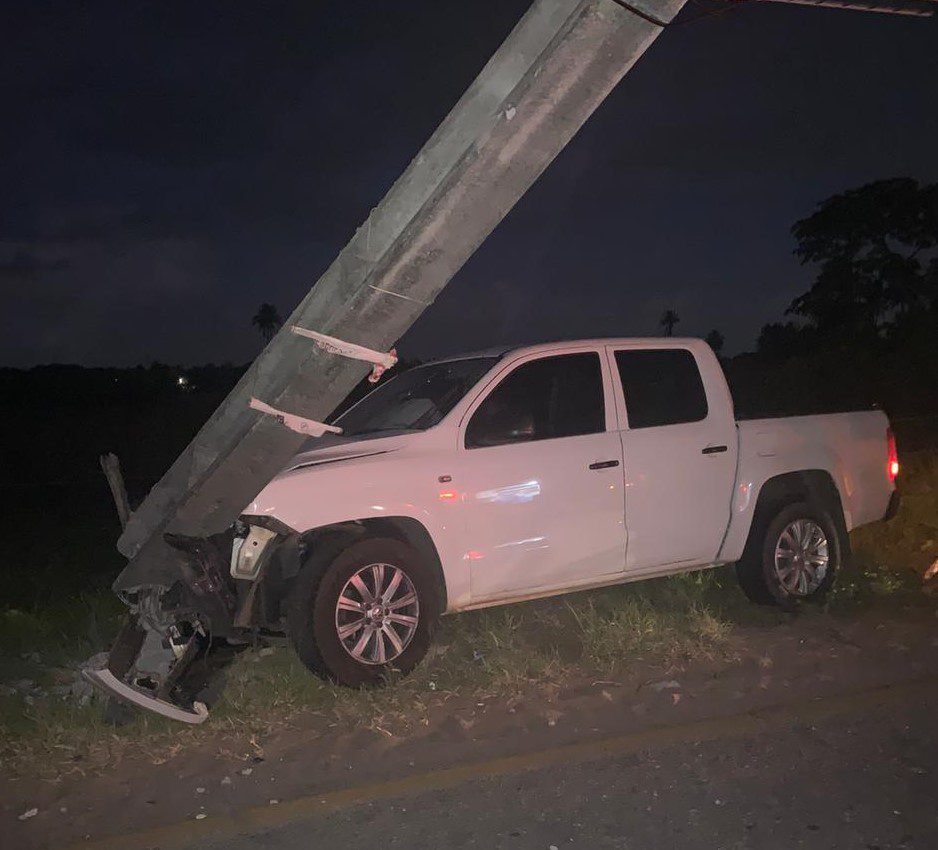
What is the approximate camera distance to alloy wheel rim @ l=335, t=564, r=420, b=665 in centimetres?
517

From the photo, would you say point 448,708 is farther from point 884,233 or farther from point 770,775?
point 884,233

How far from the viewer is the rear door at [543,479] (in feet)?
18.2

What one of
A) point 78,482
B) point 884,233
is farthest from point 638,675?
point 884,233

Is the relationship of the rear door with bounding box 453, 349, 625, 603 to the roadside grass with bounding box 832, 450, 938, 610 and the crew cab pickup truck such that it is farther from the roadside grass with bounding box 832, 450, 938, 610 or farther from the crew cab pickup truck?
the roadside grass with bounding box 832, 450, 938, 610

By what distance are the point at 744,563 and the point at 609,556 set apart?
1203 millimetres

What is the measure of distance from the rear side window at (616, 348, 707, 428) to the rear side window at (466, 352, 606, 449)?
0.76 ft

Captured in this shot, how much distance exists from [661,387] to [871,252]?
37.4m

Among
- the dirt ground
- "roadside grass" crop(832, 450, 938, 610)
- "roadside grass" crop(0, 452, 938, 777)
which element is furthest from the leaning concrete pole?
"roadside grass" crop(832, 450, 938, 610)

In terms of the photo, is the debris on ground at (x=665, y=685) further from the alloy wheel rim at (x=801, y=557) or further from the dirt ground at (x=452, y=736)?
the alloy wheel rim at (x=801, y=557)

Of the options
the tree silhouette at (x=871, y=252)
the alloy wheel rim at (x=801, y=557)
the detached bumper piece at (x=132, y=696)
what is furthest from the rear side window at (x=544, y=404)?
the tree silhouette at (x=871, y=252)

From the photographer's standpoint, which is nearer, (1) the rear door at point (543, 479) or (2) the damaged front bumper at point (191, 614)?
(2) the damaged front bumper at point (191, 614)

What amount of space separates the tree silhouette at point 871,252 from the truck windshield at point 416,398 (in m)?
35.0

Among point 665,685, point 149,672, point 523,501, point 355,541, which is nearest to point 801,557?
point 665,685

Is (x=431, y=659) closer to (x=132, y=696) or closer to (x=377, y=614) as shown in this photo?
(x=377, y=614)
